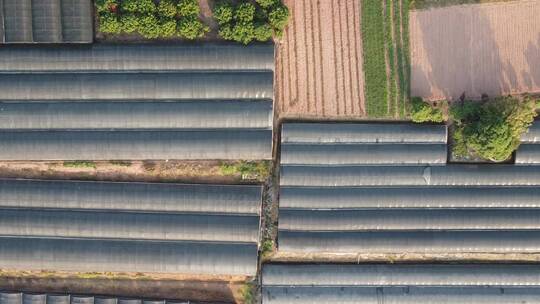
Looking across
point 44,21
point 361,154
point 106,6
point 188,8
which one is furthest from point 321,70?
point 44,21

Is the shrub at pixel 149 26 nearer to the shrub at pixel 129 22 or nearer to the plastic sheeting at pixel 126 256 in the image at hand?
the shrub at pixel 129 22

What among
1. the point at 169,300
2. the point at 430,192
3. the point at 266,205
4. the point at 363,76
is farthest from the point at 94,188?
the point at 430,192

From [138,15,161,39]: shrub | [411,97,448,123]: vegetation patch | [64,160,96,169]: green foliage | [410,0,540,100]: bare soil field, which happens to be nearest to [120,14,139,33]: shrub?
[138,15,161,39]: shrub

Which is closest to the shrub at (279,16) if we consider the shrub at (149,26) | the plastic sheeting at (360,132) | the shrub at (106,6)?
the plastic sheeting at (360,132)

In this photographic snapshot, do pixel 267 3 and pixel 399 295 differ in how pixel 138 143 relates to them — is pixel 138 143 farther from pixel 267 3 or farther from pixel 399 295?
pixel 399 295

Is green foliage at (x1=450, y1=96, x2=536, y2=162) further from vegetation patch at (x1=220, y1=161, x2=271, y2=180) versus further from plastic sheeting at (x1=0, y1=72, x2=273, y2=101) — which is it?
plastic sheeting at (x1=0, y1=72, x2=273, y2=101)
